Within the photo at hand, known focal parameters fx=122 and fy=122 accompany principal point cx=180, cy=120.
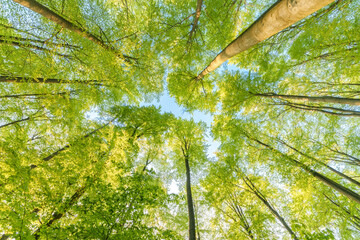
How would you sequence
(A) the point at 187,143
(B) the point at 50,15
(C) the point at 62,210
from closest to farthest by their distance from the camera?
1. (B) the point at 50,15
2. (C) the point at 62,210
3. (A) the point at 187,143

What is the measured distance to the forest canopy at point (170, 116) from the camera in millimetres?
3203

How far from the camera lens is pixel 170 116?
10141mm

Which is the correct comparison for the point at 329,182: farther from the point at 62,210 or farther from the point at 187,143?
the point at 62,210

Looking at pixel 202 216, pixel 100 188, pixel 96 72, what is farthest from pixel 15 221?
pixel 202 216

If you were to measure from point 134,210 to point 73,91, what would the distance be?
5994 millimetres

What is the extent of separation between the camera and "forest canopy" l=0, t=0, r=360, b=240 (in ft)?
10.5

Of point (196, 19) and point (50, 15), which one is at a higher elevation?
point (196, 19)

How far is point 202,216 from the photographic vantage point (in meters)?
9.66

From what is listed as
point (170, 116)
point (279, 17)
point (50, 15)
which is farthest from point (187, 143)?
point (50, 15)

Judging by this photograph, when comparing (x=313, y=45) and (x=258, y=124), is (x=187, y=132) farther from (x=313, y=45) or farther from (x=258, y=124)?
(x=313, y=45)

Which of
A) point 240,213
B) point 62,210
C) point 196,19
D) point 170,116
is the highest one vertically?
point 170,116

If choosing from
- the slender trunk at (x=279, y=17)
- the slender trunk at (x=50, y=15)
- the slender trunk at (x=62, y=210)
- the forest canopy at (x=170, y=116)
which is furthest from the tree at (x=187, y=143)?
the slender trunk at (x=279, y=17)

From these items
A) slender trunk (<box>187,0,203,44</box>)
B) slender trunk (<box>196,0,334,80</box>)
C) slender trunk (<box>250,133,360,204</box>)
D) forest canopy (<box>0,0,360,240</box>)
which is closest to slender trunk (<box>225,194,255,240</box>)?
forest canopy (<box>0,0,360,240</box>)

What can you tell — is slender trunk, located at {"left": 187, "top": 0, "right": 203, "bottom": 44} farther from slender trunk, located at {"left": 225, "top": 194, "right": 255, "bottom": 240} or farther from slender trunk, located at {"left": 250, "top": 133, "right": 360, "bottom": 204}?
slender trunk, located at {"left": 225, "top": 194, "right": 255, "bottom": 240}
